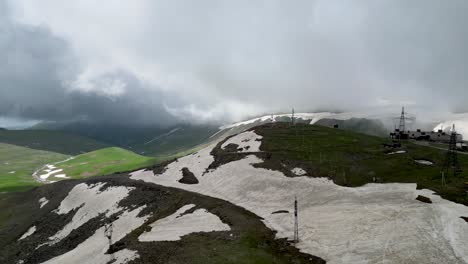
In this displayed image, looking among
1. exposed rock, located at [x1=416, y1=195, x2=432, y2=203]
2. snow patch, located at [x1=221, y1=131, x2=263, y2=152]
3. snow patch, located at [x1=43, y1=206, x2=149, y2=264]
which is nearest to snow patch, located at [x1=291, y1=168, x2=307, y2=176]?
snow patch, located at [x1=221, y1=131, x2=263, y2=152]

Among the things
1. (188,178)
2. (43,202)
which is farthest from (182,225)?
(43,202)

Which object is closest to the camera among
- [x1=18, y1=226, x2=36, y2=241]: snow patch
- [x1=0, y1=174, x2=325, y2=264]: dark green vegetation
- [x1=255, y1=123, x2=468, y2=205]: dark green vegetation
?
[x1=0, y1=174, x2=325, y2=264]: dark green vegetation

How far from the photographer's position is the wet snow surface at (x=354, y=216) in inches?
1585

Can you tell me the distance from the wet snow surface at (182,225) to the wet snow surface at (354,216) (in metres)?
9.68

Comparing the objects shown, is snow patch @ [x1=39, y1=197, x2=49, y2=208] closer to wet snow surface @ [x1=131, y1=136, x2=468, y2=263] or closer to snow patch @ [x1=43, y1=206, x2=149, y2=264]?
snow patch @ [x1=43, y1=206, x2=149, y2=264]

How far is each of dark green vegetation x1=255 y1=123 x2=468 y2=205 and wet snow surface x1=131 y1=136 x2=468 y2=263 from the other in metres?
4.88

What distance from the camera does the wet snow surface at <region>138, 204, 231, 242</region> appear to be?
55.3 m

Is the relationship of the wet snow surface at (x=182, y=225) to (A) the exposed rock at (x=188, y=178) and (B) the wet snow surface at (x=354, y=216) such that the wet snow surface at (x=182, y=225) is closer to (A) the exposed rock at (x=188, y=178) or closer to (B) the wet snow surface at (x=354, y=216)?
(B) the wet snow surface at (x=354, y=216)

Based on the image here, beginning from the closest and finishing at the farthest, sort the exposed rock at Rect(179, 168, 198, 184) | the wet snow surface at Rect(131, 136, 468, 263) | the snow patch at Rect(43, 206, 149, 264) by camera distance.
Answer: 1. the wet snow surface at Rect(131, 136, 468, 263)
2. the snow patch at Rect(43, 206, 149, 264)
3. the exposed rock at Rect(179, 168, 198, 184)

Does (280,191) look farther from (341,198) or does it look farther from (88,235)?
(88,235)

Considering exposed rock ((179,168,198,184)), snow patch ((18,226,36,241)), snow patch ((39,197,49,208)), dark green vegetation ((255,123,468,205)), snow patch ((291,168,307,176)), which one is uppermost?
dark green vegetation ((255,123,468,205))

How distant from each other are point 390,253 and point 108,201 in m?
76.3

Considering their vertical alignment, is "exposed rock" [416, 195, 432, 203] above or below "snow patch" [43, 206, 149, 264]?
above

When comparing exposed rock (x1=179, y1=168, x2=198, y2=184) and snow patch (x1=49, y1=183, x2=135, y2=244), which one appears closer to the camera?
snow patch (x1=49, y1=183, x2=135, y2=244)
